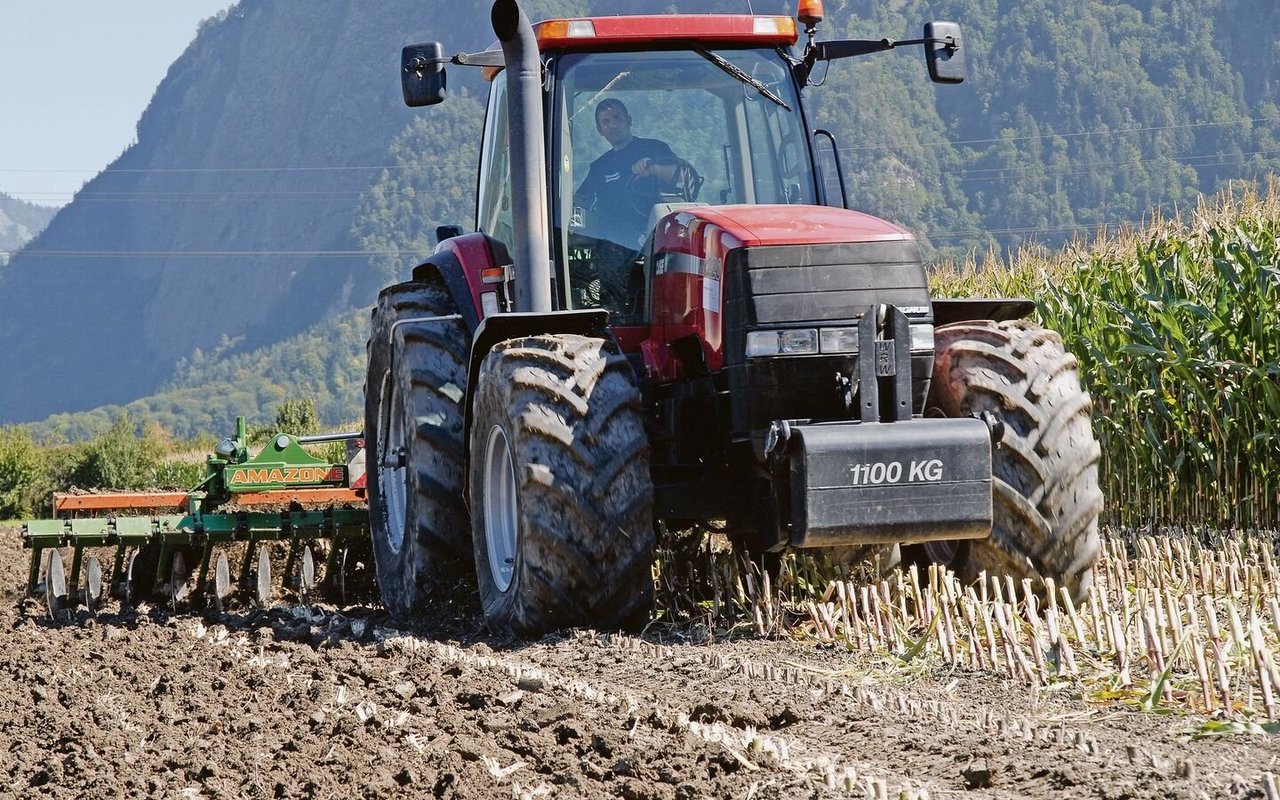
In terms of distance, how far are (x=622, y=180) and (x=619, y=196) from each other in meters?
0.07

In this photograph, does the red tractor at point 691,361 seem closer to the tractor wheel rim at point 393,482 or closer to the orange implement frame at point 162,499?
the tractor wheel rim at point 393,482

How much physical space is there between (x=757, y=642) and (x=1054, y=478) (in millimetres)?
1255

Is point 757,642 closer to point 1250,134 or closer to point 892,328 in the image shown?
point 892,328

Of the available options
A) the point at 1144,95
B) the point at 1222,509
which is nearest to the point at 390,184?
the point at 1144,95

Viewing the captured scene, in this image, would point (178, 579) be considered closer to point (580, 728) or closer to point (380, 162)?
point (580, 728)

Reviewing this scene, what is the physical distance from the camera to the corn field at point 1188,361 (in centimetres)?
909

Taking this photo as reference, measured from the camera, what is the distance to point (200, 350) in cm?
14712

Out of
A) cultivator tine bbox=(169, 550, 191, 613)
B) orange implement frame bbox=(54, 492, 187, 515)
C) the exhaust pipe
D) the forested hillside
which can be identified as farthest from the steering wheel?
the forested hillside

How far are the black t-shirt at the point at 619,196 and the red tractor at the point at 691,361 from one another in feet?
0.03

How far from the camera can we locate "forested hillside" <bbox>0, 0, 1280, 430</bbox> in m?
75.4

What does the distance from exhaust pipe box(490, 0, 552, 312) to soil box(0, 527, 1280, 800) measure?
1.45 m

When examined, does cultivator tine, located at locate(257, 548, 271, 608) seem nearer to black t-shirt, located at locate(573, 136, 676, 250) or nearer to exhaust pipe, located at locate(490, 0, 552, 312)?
exhaust pipe, located at locate(490, 0, 552, 312)

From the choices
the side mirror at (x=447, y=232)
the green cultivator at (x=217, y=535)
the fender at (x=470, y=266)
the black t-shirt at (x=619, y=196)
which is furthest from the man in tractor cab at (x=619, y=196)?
the green cultivator at (x=217, y=535)

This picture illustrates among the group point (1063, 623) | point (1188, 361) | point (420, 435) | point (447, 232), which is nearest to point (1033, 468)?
point (1063, 623)
